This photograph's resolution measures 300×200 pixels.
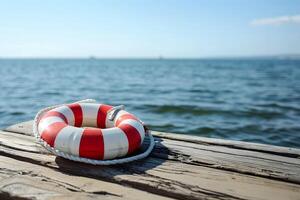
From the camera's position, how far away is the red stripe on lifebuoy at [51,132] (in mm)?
1988

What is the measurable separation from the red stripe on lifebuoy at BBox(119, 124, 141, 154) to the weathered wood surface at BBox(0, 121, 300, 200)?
113 mm

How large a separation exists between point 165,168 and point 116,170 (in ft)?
0.98

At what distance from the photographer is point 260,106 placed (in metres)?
9.16

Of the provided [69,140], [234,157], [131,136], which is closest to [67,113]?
[69,140]

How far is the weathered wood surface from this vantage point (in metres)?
1.61

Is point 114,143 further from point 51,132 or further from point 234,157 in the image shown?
point 234,157

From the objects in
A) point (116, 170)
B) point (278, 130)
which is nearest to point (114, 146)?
point (116, 170)

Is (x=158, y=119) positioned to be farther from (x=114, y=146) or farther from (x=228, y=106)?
(x=114, y=146)

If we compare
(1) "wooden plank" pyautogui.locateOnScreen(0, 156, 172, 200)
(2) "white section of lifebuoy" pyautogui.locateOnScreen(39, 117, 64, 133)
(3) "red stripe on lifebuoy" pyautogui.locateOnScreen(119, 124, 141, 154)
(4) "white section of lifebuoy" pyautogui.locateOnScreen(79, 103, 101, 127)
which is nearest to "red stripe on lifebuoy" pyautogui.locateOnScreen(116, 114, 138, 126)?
(3) "red stripe on lifebuoy" pyautogui.locateOnScreen(119, 124, 141, 154)

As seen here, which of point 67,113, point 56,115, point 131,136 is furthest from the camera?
point 67,113

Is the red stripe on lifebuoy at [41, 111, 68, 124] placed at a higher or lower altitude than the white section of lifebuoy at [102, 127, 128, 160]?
higher

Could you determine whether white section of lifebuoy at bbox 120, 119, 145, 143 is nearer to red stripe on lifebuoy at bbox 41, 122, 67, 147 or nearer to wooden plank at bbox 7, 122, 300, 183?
wooden plank at bbox 7, 122, 300, 183

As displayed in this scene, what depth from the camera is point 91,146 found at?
1907mm

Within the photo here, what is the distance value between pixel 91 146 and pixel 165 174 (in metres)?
0.48
